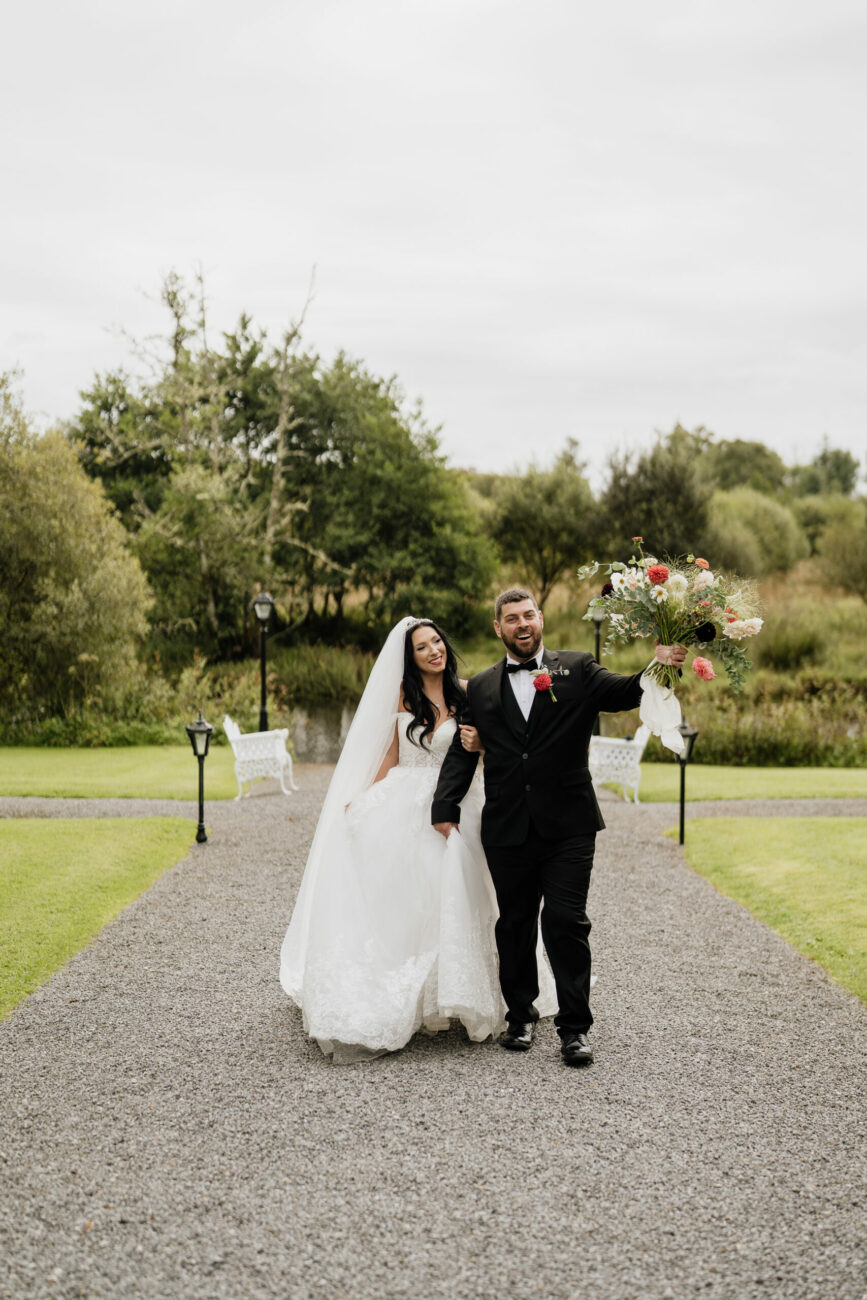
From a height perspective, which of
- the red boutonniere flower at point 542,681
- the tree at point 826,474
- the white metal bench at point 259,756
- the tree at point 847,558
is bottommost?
the white metal bench at point 259,756

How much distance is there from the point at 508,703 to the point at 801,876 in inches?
216

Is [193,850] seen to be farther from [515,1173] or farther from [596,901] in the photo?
[515,1173]

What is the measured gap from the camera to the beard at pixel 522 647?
508 centimetres

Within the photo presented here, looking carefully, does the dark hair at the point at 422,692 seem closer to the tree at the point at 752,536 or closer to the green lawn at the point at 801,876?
the green lawn at the point at 801,876

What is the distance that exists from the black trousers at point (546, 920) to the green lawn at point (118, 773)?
31.1 feet

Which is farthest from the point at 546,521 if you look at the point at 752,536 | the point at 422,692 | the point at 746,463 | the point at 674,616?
the point at 674,616

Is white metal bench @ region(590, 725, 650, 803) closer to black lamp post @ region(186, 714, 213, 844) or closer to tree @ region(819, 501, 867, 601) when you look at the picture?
black lamp post @ region(186, 714, 213, 844)

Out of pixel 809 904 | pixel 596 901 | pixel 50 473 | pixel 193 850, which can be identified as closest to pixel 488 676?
pixel 596 901

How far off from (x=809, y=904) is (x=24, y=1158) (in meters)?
6.43

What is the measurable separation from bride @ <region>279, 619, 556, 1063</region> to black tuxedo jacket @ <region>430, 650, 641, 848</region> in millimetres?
375

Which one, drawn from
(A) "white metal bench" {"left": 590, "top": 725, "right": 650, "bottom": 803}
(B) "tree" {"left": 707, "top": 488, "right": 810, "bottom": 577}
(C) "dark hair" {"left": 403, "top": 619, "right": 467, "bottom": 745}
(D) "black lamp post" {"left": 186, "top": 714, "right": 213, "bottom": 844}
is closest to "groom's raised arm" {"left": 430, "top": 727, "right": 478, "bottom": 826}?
(C) "dark hair" {"left": 403, "top": 619, "right": 467, "bottom": 745}

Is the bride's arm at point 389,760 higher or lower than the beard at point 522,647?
lower

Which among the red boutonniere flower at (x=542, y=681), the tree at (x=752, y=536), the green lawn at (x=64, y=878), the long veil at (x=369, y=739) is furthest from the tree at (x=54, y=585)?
the tree at (x=752, y=536)

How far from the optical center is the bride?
514 cm
